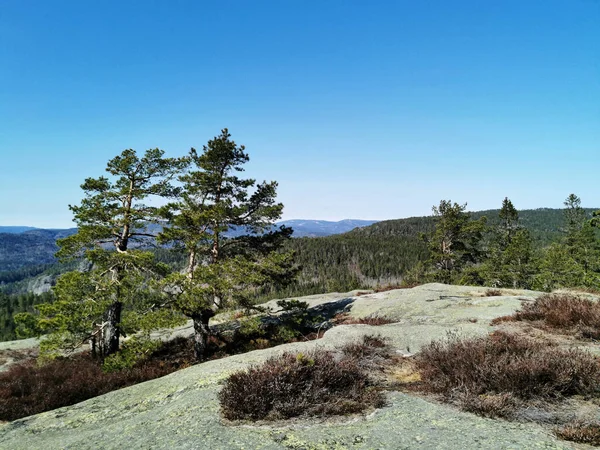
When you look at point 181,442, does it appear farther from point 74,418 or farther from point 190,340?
point 190,340

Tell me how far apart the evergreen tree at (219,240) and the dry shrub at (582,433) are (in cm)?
1312

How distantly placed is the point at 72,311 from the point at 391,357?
1562 centimetres

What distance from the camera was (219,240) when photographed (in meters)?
18.3

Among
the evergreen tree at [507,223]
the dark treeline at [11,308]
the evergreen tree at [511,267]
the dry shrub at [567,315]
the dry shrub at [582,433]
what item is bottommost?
the dark treeline at [11,308]

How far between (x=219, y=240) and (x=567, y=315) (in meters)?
15.3

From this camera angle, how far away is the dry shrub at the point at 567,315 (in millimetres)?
8148

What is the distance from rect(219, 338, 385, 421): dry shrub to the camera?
4.72m

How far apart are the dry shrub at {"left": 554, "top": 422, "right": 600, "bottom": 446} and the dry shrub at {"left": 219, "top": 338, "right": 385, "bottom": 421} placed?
2.22 m

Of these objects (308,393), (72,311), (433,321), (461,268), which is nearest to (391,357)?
(308,393)

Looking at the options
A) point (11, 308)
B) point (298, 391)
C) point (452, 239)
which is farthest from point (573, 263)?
point (11, 308)

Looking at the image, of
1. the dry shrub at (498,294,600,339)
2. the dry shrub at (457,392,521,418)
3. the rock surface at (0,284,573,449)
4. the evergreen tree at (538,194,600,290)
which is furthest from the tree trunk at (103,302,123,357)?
the evergreen tree at (538,194,600,290)

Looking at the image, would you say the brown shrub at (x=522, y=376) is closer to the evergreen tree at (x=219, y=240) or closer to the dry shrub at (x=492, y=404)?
the dry shrub at (x=492, y=404)

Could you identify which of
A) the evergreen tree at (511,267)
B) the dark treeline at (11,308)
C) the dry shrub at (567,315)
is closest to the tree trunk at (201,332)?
the dry shrub at (567,315)

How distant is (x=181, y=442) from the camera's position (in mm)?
4172
